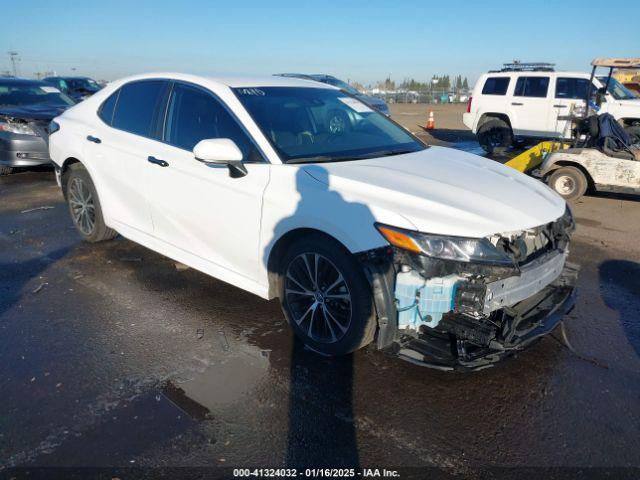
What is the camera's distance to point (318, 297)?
321 cm

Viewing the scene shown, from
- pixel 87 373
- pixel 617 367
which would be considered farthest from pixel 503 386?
pixel 87 373

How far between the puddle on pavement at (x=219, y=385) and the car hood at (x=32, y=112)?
776 cm

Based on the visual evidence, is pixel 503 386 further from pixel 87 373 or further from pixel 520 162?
pixel 520 162

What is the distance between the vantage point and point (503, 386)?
10.1 feet

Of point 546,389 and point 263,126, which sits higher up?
point 263,126

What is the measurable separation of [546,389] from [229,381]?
6.45 feet

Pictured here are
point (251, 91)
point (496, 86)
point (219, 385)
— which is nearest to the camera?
point (219, 385)

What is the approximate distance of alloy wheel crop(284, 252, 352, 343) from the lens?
308 cm

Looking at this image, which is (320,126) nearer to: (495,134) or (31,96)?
(31,96)

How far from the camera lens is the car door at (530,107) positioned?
12594 millimetres

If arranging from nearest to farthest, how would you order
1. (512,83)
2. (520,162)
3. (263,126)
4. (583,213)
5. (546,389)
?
(546,389), (263,126), (583,213), (520,162), (512,83)

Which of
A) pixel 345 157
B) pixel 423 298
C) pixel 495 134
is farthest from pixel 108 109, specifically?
pixel 495 134

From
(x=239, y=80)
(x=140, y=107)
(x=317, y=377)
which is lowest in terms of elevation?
(x=317, y=377)

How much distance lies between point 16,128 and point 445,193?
8631mm
